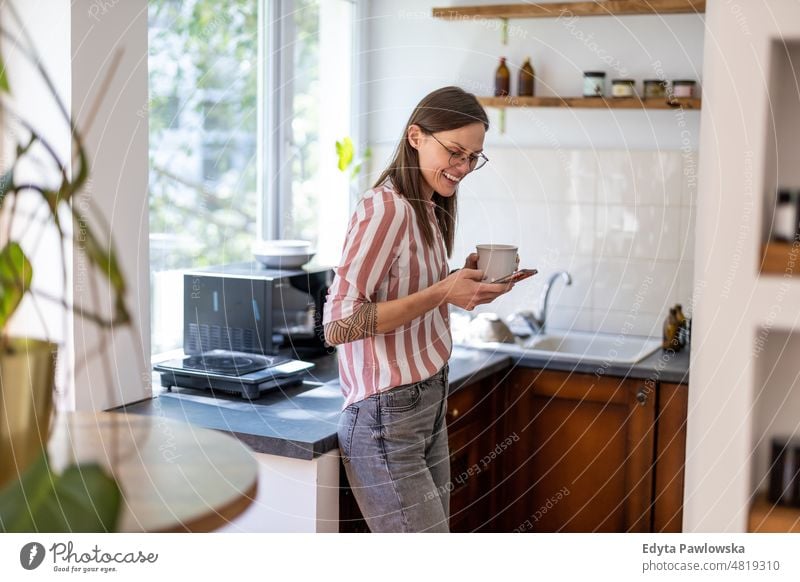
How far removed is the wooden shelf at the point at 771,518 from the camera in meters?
1.12

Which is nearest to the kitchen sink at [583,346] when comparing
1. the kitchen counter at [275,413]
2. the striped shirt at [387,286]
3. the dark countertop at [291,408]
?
the dark countertop at [291,408]

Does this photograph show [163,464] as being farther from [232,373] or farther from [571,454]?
[571,454]

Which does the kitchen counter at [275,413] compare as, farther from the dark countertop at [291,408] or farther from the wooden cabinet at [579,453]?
the wooden cabinet at [579,453]

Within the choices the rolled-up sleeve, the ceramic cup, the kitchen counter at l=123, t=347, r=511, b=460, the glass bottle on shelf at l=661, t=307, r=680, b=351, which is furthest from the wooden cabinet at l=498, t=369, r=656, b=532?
the rolled-up sleeve

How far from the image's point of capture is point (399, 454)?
4.75 ft

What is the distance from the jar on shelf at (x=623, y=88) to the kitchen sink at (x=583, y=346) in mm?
683

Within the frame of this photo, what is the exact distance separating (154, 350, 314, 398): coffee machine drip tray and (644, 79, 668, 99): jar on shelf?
1.31 metres

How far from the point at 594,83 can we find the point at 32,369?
175 cm

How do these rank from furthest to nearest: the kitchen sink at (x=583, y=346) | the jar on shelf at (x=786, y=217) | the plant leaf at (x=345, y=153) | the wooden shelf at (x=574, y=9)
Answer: the plant leaf at (x=345, y=153), the wooden shelf at (x=574, y=9), the kitchen sink at (x=583, y=346), the jar on shelf at (x=786, y=217)

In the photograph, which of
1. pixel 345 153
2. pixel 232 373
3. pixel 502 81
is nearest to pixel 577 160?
pixel 502 81

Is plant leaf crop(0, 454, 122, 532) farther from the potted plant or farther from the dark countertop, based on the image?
the dark countertop

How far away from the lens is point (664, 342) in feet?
8.11

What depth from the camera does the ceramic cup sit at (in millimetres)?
1429
